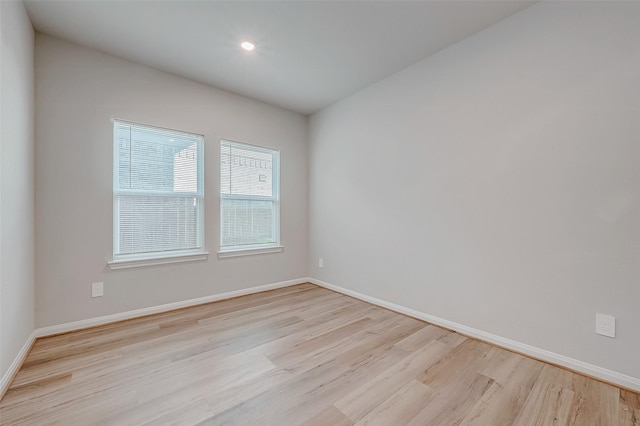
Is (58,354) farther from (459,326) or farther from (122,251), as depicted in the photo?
(459,326)

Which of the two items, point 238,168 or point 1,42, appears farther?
point 238,168

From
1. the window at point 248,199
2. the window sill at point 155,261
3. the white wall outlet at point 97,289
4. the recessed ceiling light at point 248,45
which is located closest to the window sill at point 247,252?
the window at point 248,199

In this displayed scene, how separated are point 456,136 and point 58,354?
3776 mm

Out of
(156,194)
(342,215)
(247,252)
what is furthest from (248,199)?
(342,215)

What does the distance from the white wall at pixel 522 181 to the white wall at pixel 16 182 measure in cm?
305

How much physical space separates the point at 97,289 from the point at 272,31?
2.90 metres

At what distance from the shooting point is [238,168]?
11.6 feet

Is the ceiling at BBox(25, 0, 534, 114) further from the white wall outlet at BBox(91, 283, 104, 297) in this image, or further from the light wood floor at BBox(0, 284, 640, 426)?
the light wood floor at BBox(0, 284, 640, 426)

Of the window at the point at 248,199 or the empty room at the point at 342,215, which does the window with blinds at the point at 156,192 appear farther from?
the window at the point at 248,199

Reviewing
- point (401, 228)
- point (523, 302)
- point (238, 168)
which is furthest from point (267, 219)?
point (523, 302)

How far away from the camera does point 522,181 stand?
2.07m

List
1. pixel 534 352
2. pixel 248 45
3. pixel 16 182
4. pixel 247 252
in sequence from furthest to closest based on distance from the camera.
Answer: pixel 247 252 → pixel 248 45 → pixel 534 352 → pixel 16 182

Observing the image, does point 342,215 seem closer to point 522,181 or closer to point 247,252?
point 247,252

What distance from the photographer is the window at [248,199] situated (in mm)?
3410
